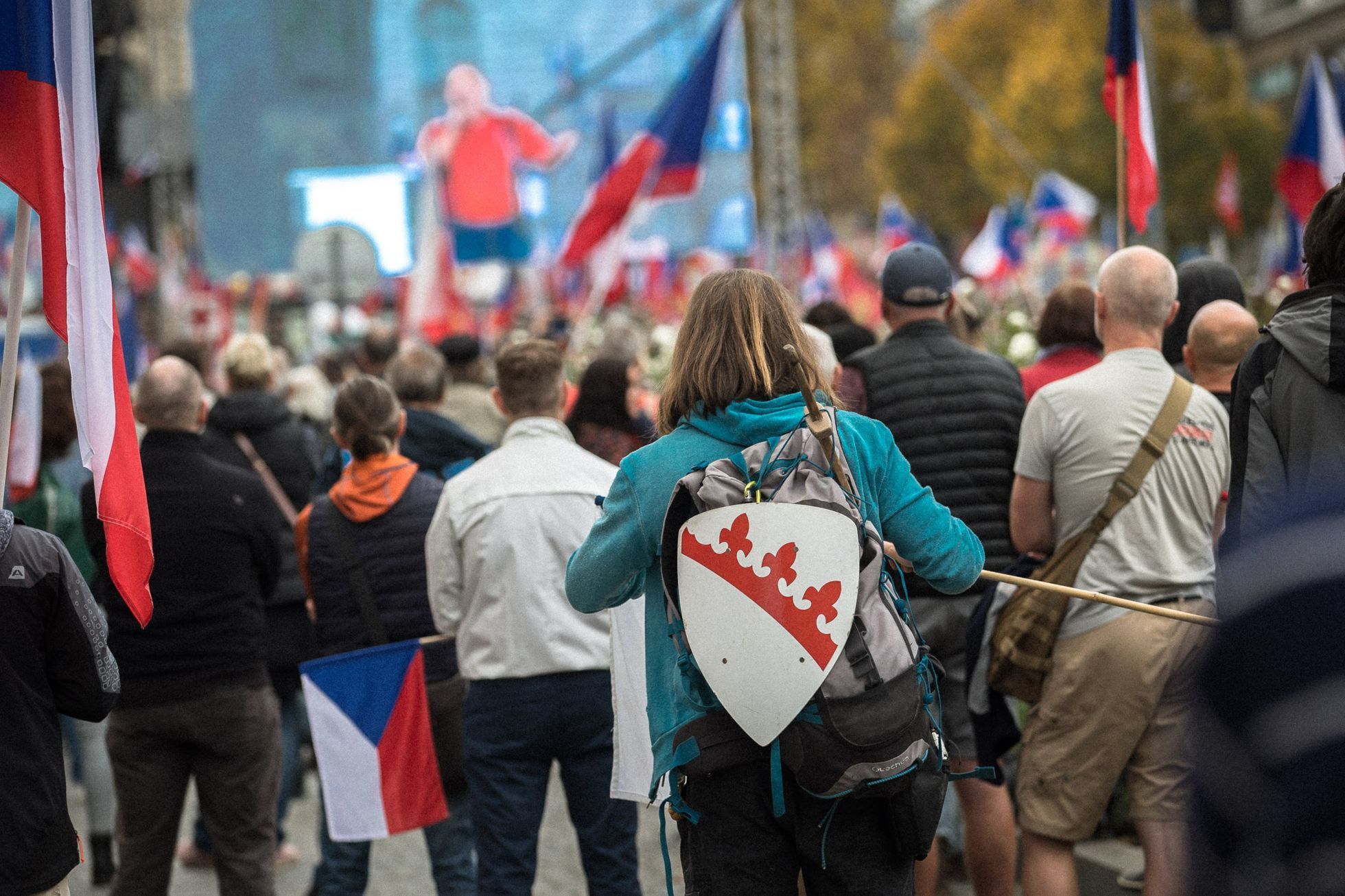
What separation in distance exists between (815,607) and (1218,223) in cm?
4157

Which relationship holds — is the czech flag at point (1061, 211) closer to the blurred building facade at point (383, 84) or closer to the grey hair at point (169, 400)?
the blurred building facade at point (383, 84)

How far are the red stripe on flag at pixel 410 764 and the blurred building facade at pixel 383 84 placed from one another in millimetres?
28861

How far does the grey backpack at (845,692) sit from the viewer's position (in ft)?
9.48

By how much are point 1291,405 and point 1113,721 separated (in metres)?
1.18

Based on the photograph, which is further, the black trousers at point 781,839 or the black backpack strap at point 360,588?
the black backpack strap at point 360,588

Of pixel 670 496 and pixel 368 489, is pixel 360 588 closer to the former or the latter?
pixel 368 489

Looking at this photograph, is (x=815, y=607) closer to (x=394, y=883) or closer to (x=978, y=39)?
(x=394, y=883)

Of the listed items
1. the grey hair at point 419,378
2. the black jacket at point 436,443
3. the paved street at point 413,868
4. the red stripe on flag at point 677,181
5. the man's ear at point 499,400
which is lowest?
the paved street at point 413,868

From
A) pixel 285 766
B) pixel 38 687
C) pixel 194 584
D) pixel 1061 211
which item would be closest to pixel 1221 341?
pixel 194 584

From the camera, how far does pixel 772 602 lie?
291 centimetres

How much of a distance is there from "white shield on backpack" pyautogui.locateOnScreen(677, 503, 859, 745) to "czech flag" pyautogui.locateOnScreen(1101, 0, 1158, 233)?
4.33 meters

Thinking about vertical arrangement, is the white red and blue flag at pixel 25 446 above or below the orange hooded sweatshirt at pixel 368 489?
above

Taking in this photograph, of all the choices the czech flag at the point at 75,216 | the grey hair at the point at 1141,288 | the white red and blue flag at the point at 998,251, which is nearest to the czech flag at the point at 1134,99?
the grey hair at the point at 1141,288

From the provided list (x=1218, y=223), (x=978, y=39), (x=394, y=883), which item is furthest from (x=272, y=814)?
(x=978, y=39)
